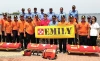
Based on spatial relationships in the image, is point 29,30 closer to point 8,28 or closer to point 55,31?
point 8,28

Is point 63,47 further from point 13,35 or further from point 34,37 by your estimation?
point 13,35

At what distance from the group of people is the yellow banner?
19 cm

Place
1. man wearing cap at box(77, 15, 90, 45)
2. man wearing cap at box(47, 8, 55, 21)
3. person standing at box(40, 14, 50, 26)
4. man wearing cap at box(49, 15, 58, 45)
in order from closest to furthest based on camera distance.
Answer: man wearing cap at box(77, 15, 90, 45) < man wearing cap at box(49, 15, 58, 45) < person standing at box(40, 14, 50, 26) < man wearing cap at box(47, 8, 55, 21)

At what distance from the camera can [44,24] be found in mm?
13859

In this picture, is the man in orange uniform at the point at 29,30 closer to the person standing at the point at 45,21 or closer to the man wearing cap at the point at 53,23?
the person standing at the point at 45,21

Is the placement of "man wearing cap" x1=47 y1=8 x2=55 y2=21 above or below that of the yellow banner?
above

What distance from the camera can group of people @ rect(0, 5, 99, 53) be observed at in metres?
12.9

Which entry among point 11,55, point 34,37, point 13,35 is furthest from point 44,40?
point 11,55

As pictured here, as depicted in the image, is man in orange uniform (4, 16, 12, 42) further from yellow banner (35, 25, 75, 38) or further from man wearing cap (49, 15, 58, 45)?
man wearing cap (49, 15, 58, 45)

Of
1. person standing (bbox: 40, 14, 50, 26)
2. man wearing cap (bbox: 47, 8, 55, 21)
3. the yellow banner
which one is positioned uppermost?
man wearing cap (bbox: 47, 8, 55, 21)

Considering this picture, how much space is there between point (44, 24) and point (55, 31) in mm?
837

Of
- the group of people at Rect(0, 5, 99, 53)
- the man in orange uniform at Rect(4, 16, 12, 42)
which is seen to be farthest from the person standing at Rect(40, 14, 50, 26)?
the man in orange uniform at Rect(4, 16, 12, 42)

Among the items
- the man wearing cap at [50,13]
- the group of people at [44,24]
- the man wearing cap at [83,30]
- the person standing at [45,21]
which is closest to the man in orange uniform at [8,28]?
the group of people at [44,24]

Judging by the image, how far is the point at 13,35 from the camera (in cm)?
1416
